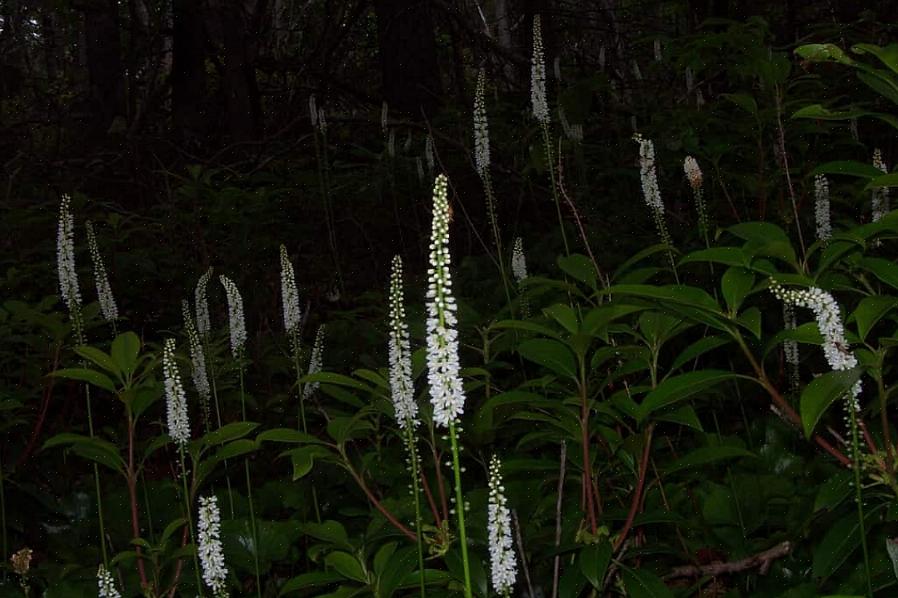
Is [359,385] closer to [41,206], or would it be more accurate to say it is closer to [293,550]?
[293,550]

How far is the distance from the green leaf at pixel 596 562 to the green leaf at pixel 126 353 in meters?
1.29

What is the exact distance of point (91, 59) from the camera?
32.3 feet

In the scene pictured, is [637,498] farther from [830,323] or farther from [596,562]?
[830,323]

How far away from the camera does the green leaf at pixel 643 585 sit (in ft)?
6.56

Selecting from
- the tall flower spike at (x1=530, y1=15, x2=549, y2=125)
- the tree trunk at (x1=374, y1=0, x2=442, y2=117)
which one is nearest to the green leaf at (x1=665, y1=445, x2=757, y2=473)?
the tall flower spike at (x1=530, y1=15, x2=549, y2=125)

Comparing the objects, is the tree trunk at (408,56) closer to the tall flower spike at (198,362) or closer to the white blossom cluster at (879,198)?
the tall flower spike at (198,362)

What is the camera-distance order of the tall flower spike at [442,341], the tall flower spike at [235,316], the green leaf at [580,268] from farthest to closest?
the tall flower spike at [235,316] < the green leaf at [580,268] < the tall flower spike at [442,341]

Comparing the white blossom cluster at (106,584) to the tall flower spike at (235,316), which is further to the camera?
the tall flower spike at (235,316)

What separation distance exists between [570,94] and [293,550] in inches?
126

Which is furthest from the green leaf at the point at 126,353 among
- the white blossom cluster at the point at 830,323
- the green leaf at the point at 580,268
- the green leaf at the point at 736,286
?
the white blossom cluster at the point at 830,323

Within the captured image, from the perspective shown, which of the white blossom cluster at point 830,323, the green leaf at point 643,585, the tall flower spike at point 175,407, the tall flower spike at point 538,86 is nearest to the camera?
the white blossom cluster at point 830,323

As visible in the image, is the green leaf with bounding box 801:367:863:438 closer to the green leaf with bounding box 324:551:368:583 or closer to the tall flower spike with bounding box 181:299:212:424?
the green leaf with bounding box 324:551:368:583

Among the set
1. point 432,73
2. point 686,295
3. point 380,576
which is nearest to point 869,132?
point 432,73

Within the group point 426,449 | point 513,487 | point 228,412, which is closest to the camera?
point 513,487
